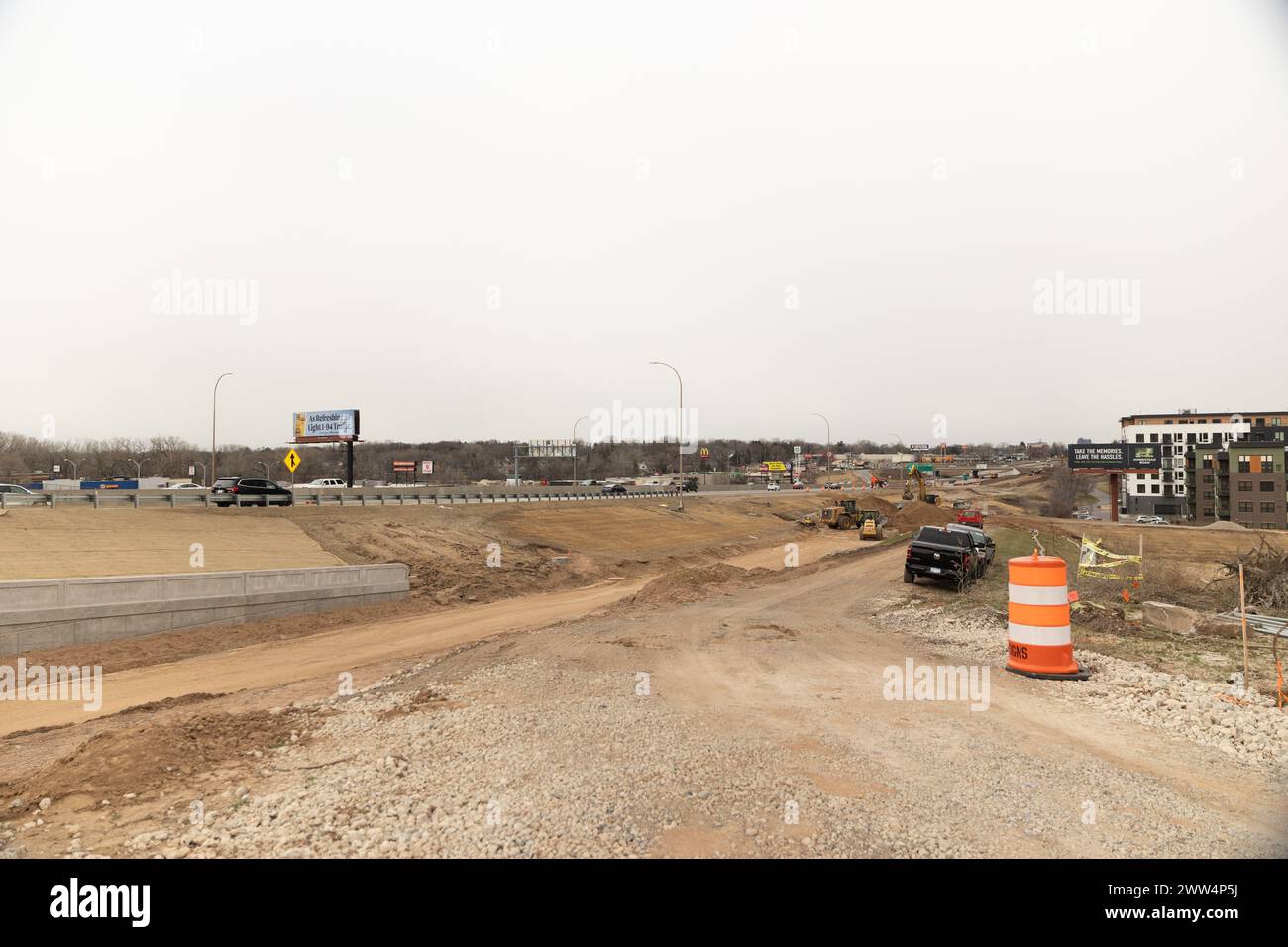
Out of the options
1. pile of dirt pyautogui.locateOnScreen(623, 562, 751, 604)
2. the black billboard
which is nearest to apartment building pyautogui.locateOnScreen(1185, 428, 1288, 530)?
the black billboard

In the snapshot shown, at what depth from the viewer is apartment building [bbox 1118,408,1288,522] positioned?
114m

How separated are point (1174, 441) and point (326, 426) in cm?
14981

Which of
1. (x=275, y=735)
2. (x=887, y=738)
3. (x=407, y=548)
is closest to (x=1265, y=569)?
(x=887, y=738)

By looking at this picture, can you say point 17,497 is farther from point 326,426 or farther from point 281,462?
point 281,462

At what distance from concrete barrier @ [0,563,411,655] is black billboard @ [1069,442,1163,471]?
99029 millimetres

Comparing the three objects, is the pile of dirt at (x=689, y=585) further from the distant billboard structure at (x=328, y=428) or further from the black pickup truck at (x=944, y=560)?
the distant billboard structure at (x=328, y=428)

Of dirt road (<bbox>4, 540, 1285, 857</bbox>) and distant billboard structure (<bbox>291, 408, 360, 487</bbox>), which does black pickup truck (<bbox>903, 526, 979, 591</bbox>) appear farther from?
distant billboard structure (<bbox>291, 408, 360, 487</bbox>)

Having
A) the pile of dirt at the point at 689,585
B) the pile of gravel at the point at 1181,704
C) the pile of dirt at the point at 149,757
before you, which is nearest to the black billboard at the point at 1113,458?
the pile of dirt at the point at 689,585

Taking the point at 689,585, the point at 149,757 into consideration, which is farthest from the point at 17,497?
the point at 149,757

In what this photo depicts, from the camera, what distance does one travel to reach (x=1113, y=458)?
89.7m

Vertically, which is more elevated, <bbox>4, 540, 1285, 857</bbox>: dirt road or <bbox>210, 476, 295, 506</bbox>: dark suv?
→ <bbox>210, 476, 295, 506</bbox>: dark suv

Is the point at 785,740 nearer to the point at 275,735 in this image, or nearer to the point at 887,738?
the point at 887,738

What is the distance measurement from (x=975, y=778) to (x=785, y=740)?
1562 millimetres

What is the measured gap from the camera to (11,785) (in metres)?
5.35
